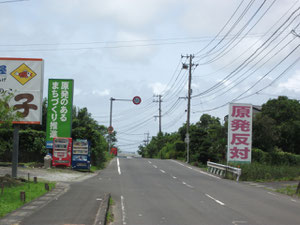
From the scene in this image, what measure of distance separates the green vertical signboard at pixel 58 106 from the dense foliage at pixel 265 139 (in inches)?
629

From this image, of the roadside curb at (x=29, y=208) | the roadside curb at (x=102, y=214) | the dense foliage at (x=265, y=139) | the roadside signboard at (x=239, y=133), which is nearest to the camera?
the roadside curb at (x=102, y=214)

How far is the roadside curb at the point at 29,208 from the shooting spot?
33.1ft

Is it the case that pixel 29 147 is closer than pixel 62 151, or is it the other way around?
pixel 62 151

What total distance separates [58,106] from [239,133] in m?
14.0

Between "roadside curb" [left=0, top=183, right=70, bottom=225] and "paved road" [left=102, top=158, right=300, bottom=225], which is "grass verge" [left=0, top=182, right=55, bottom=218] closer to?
"roadside curb" [left=0, top=183, right=70, bottom=225]

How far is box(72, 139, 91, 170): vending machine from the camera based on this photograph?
29219mm

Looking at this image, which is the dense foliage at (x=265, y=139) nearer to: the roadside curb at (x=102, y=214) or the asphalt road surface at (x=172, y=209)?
the asphalt road surface at (x=172, y=209)

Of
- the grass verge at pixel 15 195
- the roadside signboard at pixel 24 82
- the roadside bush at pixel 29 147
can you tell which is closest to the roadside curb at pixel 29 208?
the grass verge at pixel 15 195

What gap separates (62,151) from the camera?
93.7 ft

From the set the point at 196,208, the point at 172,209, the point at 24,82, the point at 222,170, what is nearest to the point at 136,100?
the point at 222,170

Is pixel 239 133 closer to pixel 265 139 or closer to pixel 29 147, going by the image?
pixel 29 147

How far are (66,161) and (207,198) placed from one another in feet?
50.5

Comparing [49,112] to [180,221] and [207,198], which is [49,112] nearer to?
[207,198]

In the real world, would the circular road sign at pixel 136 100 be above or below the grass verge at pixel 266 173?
above
